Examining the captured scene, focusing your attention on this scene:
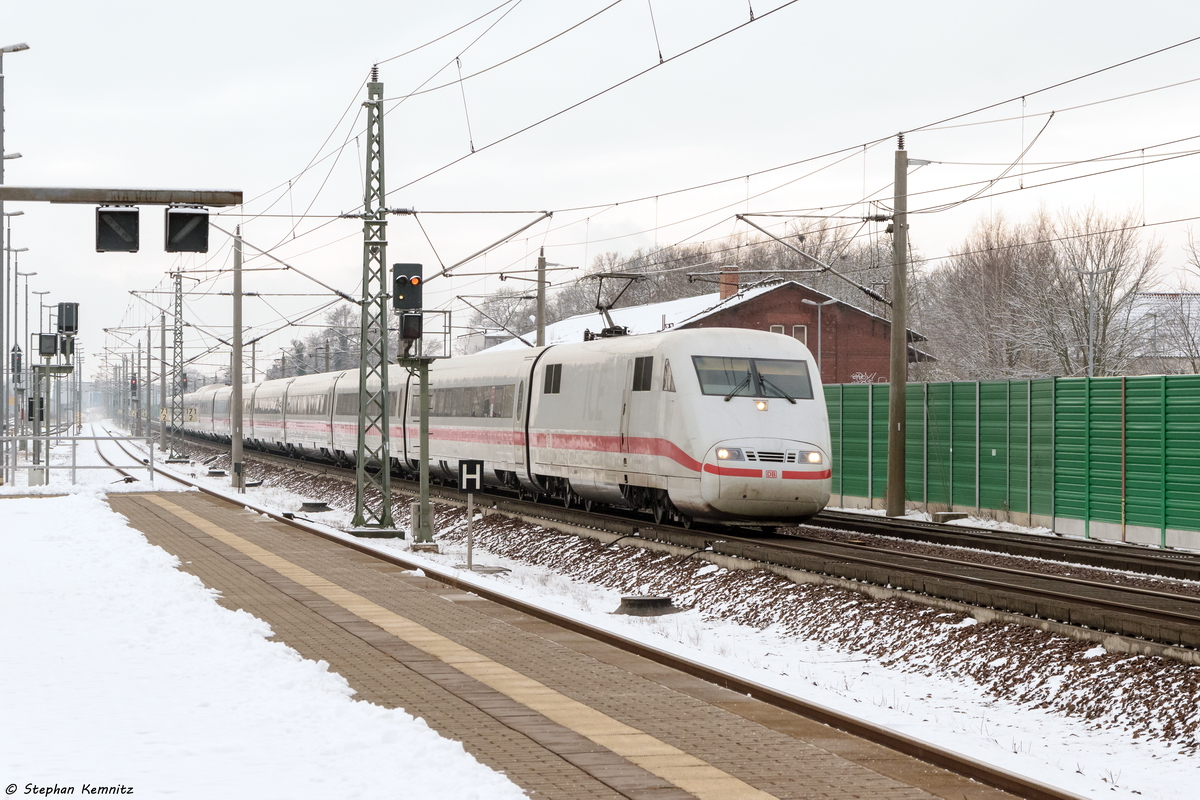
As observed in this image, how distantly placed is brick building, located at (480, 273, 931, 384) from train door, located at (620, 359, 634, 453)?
3991 cm

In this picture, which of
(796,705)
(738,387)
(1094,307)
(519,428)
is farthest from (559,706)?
(1094,307)

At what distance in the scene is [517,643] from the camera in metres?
12.3

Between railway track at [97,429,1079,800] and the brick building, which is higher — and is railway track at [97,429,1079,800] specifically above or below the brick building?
below

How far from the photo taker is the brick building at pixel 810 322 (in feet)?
211

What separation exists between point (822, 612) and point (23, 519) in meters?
15.6

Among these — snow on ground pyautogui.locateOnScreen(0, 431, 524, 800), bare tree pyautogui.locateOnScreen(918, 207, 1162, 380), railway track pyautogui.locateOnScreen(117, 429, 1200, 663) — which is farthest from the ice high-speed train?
bare tree pyautogui.locateOnScreen(918, 207, 1162, 380)

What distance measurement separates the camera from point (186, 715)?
8.71 metres

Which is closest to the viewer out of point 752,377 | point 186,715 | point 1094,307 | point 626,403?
point 186,715

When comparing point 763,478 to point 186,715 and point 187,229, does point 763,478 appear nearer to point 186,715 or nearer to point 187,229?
point 187,229

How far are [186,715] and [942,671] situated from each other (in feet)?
23.9

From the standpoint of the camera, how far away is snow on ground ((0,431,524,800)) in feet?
23.4

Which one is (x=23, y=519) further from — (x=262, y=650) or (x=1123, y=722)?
(x=1123, y=722)

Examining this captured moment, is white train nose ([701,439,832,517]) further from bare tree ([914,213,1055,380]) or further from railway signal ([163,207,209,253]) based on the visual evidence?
bare tree ([914,213,1055,380])

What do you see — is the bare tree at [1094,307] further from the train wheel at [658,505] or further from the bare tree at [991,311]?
the train wheel at [658,505]
